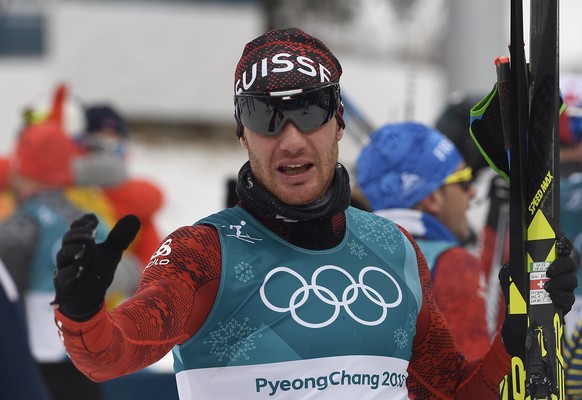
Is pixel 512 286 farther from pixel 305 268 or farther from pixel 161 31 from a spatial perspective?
pixel 161 31

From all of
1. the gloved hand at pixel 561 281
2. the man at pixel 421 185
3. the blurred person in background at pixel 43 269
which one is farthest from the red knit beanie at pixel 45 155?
the gloved hand at pixel 561 281

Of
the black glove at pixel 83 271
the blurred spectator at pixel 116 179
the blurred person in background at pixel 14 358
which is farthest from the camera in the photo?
the blurred spectator at pixel 116 179

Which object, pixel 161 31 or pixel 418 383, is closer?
pixel 418 383

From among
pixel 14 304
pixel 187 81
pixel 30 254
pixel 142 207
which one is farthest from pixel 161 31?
pixel 14 304

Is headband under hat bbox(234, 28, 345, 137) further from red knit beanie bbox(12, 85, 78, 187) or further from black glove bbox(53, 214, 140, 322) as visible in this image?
red knit beanie bbox(12, 85, 78, 187)

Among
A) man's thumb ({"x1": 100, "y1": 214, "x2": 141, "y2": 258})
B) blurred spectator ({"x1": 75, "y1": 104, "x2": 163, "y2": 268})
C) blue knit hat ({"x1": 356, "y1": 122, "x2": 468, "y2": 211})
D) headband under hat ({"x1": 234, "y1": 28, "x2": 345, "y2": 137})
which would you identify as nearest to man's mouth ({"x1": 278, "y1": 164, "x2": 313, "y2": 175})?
headband under hat ({"x1": 234, "y1": 28, "x2": 345, "y2": 137})

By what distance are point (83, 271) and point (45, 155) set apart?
455 centimetres

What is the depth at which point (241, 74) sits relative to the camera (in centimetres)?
291

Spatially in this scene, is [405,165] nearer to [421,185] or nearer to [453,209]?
[421,185]

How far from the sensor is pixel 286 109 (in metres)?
2.82

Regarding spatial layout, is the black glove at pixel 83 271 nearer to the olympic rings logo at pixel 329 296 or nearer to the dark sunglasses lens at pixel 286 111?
the olympic rings logo at pixel 329 296

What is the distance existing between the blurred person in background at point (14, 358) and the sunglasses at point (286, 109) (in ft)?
4.19

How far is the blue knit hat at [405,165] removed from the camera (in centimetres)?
432

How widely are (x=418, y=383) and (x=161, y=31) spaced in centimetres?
1719
